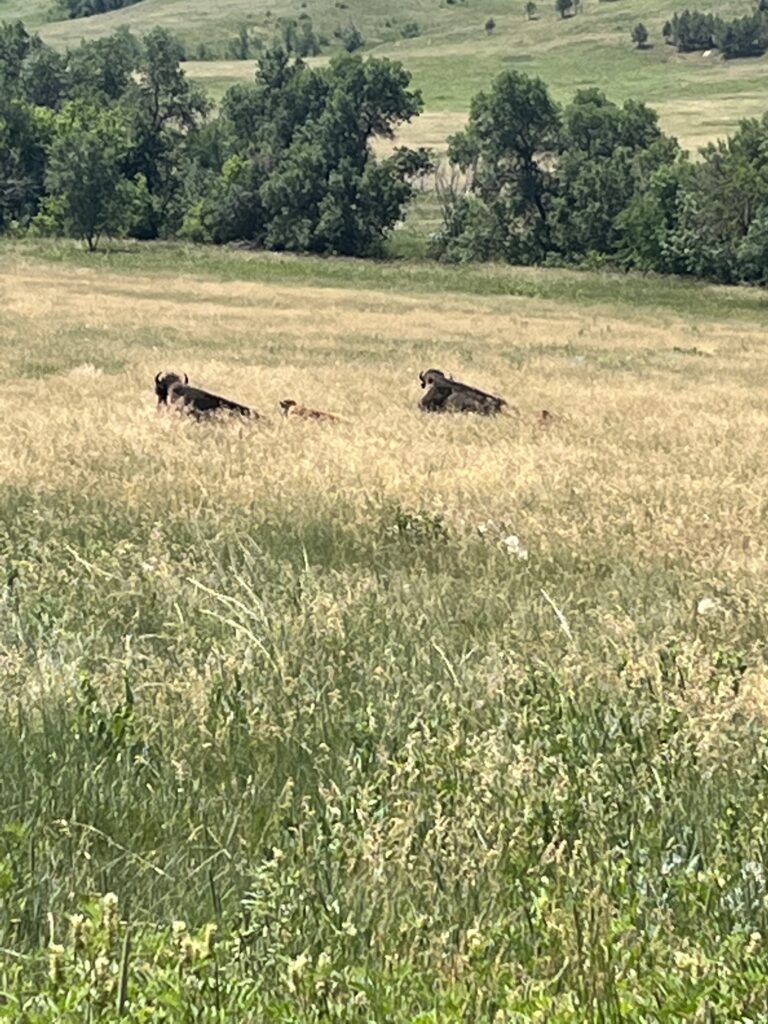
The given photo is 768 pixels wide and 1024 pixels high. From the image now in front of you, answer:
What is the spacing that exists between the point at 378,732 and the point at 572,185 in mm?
86037

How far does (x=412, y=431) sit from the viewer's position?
576 inches

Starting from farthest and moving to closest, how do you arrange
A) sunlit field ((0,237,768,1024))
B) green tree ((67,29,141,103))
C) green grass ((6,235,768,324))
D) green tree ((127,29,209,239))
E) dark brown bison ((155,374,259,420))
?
green tree ((67,29,141,103))
green tree ((127,29,209,239))
green grass ((6,235,768,324))
dark brown bison ((155,374,259,420))
sunlit field ((0,237,768,1024))

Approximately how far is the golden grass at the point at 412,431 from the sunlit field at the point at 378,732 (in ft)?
0.30

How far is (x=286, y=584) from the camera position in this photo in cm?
716

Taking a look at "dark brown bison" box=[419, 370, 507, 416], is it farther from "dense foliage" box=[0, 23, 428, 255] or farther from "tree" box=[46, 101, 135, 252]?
"dense foliage" box=[0, 23, 428, 255]

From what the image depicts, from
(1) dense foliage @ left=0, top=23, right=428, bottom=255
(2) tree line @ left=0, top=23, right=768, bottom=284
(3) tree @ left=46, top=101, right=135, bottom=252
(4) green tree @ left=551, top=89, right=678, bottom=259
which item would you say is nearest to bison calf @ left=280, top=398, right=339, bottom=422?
(2) tree line @ left=0, top=23, right=768, bottom=284

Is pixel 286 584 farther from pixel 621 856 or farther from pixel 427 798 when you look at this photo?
pixel 621 856

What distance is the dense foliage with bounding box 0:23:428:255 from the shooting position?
82.9 m

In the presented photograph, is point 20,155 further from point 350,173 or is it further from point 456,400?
point 456,400

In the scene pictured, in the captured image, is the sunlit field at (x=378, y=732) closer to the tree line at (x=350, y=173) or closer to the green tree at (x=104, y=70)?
the tree line at (x=350, y=173)

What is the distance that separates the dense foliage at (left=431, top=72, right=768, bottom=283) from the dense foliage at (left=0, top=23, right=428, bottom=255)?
19.4ft

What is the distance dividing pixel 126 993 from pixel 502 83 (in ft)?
286

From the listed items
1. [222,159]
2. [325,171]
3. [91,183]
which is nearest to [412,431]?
[91,183]

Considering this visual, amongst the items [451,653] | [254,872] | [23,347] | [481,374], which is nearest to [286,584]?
[451,653]
